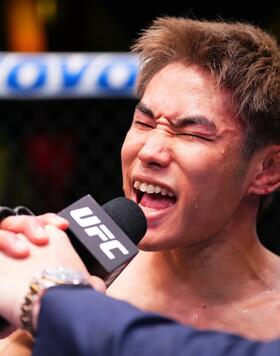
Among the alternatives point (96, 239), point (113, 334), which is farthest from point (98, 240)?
point (113, 334)

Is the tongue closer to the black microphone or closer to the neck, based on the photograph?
the neck

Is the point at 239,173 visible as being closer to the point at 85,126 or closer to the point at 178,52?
the point at 178,52

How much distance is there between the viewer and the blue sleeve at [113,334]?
104 cm

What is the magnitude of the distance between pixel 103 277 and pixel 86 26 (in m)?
2.91

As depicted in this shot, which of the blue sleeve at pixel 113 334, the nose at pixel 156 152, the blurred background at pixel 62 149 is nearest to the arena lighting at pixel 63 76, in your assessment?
the blurred background at pixel 62 149

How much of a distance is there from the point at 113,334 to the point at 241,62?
94cm

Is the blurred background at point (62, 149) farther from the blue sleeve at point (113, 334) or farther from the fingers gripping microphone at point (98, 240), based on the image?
the blue sleeve at point (113, 334)

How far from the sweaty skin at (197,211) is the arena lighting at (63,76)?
1.42 metres

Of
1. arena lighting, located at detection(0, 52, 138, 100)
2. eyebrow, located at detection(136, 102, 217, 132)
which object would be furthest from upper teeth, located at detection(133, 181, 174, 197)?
arena lighting, located at detection(0, 52, 138, 100)

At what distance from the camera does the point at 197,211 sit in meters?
1.84

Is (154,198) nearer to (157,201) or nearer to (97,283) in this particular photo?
(157,201)

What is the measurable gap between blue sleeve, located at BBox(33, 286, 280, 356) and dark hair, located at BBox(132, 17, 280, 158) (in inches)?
33.4

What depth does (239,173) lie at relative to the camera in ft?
6.19

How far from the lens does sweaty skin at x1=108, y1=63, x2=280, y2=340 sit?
1820mm
